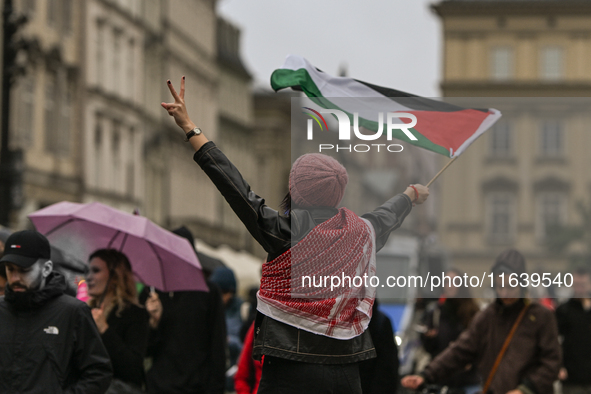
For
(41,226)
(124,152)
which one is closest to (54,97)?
(124,152)

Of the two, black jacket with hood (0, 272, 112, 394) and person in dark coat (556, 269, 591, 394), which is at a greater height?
black jacket with hood (0, 272, 112, 394)

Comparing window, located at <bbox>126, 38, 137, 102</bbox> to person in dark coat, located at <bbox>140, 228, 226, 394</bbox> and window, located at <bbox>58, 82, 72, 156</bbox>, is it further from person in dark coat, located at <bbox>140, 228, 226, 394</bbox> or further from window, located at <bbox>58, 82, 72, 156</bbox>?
person in dark coat, located at <bbox>140, 228, 226, 394</bbox>

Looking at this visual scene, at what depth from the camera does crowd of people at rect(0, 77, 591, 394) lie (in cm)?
475

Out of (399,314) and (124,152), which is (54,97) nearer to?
(124,152)

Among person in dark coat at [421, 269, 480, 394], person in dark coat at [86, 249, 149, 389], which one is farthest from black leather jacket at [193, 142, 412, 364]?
person in dark coat at [421, 269, 480, 394]

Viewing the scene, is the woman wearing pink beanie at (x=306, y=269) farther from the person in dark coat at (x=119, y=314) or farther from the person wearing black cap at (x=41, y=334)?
the person in dark coat at (x=119, y=314)

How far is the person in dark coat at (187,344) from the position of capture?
859cm

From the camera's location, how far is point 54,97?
37.1 meters

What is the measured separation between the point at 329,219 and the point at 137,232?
3.73 metres

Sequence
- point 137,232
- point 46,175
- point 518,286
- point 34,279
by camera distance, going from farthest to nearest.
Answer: point 46,175 → point 137,232 → point 518,286 → point 34,279

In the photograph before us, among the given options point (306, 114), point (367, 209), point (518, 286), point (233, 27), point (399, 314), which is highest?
point (233, 27)

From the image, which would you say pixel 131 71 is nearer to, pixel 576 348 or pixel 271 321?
pixel 576 348

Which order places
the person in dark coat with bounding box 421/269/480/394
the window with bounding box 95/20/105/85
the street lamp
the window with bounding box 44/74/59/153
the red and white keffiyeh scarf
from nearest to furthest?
the red and white keffiyeh scarf
the person in dark coat with bounding box 421/269/480/394
the street lamp
the window with bounding box 44/74/59/153
the window with bounding box 95/20/105/85

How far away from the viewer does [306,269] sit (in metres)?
4.85
